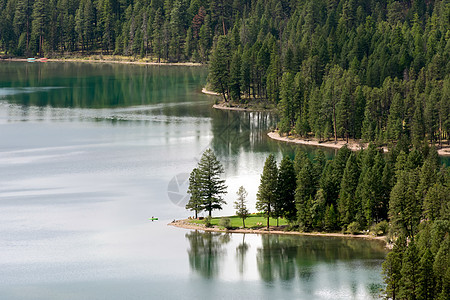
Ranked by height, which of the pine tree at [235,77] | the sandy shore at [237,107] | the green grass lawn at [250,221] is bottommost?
the green grass lawn at [250,221]

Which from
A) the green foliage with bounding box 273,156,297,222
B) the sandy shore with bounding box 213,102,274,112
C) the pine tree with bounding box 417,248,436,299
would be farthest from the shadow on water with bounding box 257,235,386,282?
the sandy shore with bounding box 213,102,274,112

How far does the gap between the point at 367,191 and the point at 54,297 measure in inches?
1261

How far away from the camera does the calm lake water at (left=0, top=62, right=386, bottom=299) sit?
71562 millimetres

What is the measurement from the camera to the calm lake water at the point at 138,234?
71562 mm

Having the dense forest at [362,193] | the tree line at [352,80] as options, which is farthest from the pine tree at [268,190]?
the tree line at [352,80]

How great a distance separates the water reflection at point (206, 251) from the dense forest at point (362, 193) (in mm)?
6725

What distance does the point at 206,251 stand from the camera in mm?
80688

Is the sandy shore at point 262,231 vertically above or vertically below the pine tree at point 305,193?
below

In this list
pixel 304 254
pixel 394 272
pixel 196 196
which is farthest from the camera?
pixel 196 196

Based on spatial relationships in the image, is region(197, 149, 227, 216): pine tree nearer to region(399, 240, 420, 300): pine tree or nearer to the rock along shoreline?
the rock along shoreline

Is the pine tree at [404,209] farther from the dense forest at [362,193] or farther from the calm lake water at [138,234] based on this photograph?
the calm lake water at [138,234]

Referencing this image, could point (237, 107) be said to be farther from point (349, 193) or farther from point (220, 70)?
point (349, 193)

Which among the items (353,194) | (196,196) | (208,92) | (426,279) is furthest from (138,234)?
(208,92)

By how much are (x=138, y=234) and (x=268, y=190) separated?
44.7ft
